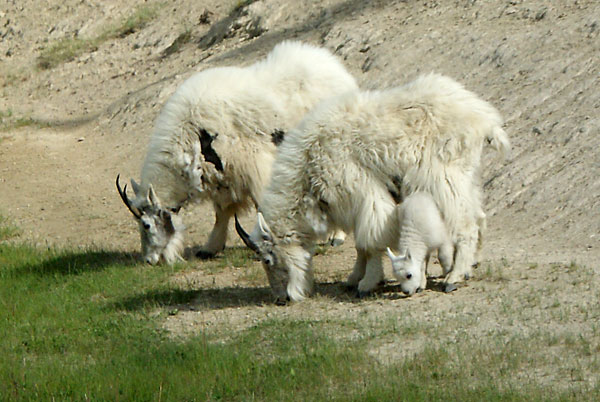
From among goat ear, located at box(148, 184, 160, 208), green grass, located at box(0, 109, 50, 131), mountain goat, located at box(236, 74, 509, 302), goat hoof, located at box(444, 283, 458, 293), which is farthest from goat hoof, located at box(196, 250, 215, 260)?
green grass, located at box(0, 109, 50, 131)

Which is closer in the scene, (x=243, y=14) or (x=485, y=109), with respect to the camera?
(x=485, y=109)

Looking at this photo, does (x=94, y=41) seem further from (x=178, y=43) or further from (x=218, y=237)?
(x=218, y=237)

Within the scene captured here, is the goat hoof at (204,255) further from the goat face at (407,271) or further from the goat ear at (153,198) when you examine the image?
the goat face at (407,271)

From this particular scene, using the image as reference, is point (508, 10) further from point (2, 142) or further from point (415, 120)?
point (2, 142)

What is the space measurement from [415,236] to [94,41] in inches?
652

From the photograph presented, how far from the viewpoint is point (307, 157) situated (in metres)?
8.85

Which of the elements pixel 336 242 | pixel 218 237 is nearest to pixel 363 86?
pixel 336 242

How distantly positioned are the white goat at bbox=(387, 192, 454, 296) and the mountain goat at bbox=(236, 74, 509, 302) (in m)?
0.09

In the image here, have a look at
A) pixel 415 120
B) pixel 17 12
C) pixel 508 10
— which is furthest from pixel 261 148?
pixel 17 12

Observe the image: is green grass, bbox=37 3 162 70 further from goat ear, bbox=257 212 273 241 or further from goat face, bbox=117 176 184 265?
goat ear, bbox=257 212 273 241

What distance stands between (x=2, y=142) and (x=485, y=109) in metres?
12.6

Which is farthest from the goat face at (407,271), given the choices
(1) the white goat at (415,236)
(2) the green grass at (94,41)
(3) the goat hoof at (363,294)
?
(2) the green grass at (94,41)

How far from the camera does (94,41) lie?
75.8 ft

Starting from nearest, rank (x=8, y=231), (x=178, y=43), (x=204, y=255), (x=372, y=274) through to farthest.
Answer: (x=372, y=274), (x=204, y=255), (x=8, y=231), (x=178, y=43)
